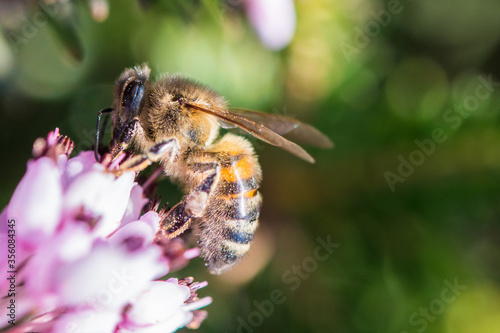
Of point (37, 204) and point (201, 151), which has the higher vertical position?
point (201, 151)

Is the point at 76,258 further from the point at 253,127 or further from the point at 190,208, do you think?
the point at 253,127

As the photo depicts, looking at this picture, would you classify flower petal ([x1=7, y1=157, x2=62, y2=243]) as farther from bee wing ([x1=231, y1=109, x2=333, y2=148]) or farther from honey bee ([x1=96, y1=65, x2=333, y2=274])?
bee wing ([x1=231, y1=109, x2=333, y2=148])

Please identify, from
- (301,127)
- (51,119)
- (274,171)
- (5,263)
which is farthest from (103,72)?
(5,263)

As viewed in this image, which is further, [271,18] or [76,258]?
[271,18]

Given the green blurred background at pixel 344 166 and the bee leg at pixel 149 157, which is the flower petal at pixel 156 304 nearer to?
the bee leg at pixel 149 157

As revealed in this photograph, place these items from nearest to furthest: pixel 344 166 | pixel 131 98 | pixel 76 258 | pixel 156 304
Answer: pixel 76 258
pixel 156 304
pixel 131 98
pixel 344 166

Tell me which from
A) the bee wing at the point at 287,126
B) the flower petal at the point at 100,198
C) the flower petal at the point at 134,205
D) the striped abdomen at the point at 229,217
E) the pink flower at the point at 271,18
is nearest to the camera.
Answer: the flower petal at the point at 100,198

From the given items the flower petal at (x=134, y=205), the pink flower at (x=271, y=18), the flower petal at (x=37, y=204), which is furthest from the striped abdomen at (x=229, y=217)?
the pink flower at (x=271, y=18)

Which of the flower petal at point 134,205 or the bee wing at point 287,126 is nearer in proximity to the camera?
the flower petal at point 134,205

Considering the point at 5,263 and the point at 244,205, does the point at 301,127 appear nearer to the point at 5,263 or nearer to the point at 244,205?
the point at 244,205

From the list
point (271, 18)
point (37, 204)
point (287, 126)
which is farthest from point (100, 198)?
point (271, 18)
